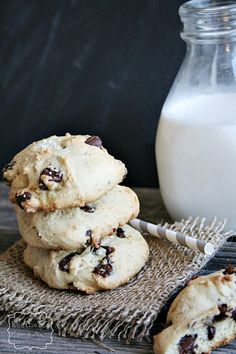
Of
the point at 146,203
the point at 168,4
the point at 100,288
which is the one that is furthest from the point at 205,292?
the point at 168,4

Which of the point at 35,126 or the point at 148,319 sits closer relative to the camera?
the point at 148,319

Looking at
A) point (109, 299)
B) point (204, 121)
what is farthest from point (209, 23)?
point (109, 299)

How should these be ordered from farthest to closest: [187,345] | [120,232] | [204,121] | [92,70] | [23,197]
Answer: [92,70]
[204,121]
[120,232]
[23,197]
[187,345]

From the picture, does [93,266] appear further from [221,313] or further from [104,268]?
[221,313]

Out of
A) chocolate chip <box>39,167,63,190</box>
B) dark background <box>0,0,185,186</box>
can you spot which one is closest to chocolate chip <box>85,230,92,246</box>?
chocolate chip <box>39,167,63,190</box>

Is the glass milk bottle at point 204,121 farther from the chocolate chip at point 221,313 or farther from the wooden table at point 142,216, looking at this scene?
the chocolate chip at point 221,313

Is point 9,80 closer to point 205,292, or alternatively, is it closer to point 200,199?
point 200,199
